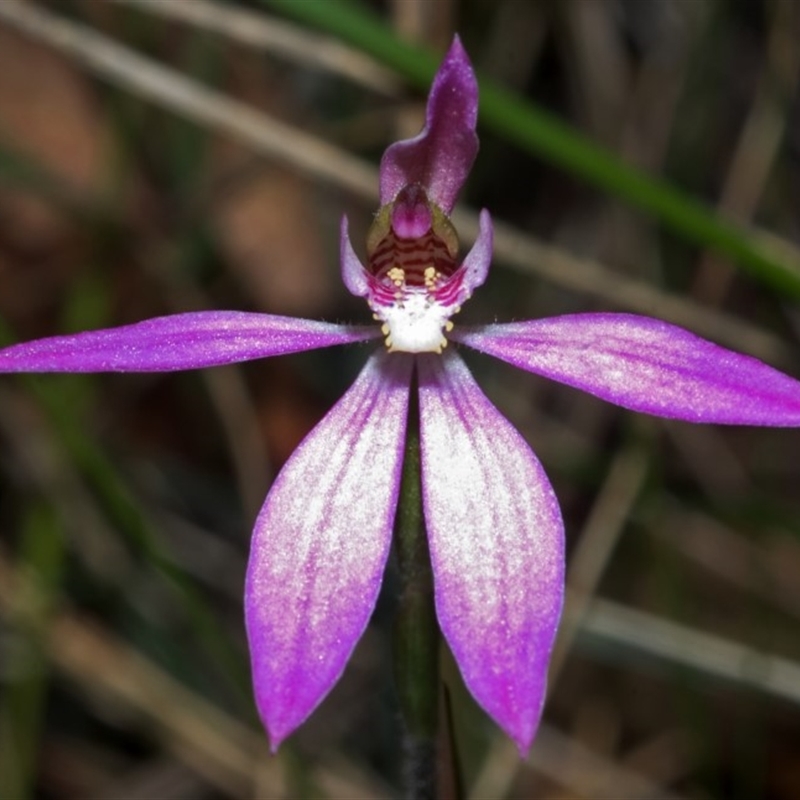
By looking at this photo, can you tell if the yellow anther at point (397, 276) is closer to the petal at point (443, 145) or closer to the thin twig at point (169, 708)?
the petal at point (443, 145)

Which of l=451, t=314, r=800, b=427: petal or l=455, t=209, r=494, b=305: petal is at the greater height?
l=455, t=209, r=494, b=305: petal

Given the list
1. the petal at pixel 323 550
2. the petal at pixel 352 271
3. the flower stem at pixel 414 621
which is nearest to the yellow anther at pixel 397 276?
the petal at pixel 352 271

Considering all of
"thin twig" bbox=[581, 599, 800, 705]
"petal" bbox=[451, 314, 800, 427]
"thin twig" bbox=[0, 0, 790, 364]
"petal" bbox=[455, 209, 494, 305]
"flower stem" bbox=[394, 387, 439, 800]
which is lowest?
"flower stem" bbox=[394, 387, 439, 800]

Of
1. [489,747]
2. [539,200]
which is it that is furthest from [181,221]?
[489,747]

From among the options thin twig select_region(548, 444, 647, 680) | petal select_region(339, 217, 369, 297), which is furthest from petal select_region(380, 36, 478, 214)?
thin twig select_region(548, 444, 647, 680)

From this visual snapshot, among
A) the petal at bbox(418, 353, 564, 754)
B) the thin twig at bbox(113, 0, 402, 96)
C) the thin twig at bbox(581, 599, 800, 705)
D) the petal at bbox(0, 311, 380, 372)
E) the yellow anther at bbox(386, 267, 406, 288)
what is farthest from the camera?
the thin twig at bbox(113, 0, 402, 96)

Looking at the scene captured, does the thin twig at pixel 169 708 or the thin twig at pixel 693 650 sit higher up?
the thin twig at pixel 693 650

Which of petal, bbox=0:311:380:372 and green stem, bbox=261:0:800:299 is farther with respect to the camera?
green stem, bbox=261:0:800:299

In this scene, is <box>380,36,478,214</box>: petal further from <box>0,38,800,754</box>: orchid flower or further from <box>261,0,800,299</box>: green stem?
<box>261,0,800,299</box>: green stem
